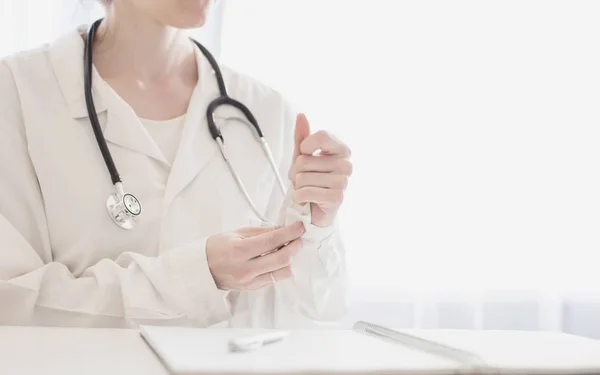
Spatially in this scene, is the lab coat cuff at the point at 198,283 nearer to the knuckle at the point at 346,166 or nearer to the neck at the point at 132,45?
the knuckle at the point at 346,166

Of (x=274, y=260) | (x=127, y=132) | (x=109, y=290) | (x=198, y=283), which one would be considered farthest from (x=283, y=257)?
(x=127, y=132)

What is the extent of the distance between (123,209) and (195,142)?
0.17 meters

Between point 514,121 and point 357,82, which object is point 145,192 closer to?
point 357,82

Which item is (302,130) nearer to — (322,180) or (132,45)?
(322,180)

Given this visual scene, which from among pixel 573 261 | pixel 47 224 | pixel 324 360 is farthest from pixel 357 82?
pixel 324 360

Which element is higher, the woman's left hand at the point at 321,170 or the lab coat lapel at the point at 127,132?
the lab coat lapel at the point at 127,132

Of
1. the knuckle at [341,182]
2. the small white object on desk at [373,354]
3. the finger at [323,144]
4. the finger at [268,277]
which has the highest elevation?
the finger at [323,144]

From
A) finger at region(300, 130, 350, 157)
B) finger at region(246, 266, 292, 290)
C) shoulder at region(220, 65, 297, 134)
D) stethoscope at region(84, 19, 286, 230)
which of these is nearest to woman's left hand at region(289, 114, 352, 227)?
finger at region(300, 130, 350, 157)

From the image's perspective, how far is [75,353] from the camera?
543 mm

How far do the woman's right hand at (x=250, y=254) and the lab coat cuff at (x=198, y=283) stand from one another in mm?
12

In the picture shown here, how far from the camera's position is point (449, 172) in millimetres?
1752

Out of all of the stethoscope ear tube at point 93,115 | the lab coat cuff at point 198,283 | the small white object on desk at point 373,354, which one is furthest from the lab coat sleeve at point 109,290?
the small white object on desk at point 373,354

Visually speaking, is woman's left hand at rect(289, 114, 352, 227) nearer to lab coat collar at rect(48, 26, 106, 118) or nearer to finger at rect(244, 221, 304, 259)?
Answer: finger at rect(244, 221, 304, 259)

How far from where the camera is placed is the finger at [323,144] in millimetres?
868
